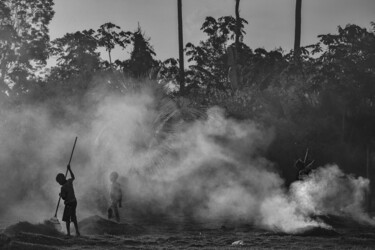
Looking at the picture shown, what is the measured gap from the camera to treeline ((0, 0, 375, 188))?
29.2 metres

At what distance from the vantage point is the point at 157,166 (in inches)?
1057

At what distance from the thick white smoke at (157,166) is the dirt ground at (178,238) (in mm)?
5935

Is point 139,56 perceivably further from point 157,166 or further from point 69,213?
point 69,213

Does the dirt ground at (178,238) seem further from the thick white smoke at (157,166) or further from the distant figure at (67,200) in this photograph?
the thick white smoke at (157,166)

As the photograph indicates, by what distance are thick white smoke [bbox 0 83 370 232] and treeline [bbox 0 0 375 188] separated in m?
1.17

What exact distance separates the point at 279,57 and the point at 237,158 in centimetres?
1196

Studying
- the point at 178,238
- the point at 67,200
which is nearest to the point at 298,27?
the point at 178,238

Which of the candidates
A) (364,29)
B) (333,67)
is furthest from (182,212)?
(364,29)

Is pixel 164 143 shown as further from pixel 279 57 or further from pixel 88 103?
pixel 279 57

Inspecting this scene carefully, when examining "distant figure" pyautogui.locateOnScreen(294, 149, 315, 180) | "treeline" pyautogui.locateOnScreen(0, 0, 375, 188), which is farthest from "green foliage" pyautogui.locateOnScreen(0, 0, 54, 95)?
"distant figure" pyautogui.locateOnScreen(294, 149, 315, 180)

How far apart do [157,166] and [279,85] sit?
1013 cm

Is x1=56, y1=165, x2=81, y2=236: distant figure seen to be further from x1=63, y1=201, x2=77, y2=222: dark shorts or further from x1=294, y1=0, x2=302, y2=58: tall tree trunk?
x1=294, y1=0, x2=302, y2=58: tall tree trunk

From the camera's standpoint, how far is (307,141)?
97.6 ft

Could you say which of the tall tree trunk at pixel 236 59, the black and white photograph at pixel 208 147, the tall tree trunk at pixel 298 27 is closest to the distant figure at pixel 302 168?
the black and white photograph at pixel 208 147
